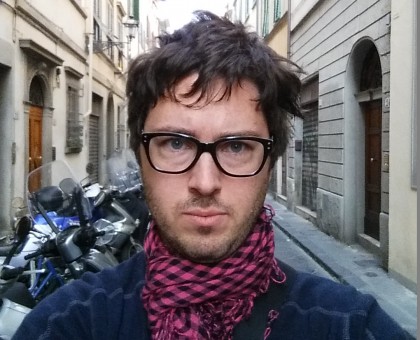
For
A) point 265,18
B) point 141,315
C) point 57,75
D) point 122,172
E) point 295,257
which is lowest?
point 295,257

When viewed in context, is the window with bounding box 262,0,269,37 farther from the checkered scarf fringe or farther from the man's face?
the checkered scarf fringe

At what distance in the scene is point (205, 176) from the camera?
1.33 metres

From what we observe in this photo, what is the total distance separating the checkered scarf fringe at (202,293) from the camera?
127 centimetres

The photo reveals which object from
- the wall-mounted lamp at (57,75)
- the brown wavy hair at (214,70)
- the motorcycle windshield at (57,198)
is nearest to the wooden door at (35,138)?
the wall-mounted lamp at (57,75)

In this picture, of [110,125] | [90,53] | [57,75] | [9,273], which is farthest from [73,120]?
[9,273]

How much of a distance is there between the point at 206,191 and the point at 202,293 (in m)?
0.23

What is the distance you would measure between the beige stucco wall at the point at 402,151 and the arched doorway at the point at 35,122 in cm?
644

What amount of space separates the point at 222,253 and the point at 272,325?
0.64ft

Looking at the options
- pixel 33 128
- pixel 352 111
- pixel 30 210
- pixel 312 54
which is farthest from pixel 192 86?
pixel 312 54

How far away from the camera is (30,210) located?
459cm

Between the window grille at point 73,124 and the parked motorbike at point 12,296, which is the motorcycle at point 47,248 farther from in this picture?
the window grille at point 73,124

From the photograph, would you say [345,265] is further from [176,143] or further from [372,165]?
[176,143]

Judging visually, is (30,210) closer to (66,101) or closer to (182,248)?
(182,248)

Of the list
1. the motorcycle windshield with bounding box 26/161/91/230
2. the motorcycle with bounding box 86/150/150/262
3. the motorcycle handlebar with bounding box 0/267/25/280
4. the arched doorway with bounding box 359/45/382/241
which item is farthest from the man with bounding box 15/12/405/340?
the arched doorway with bounding box 359/45/382/241
